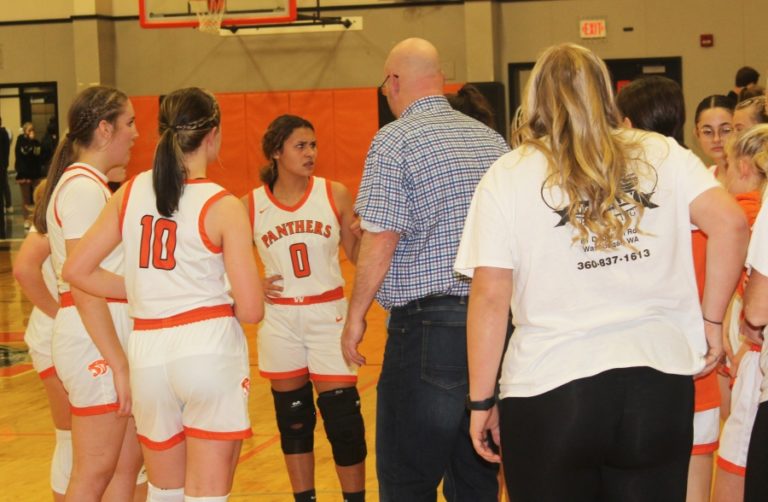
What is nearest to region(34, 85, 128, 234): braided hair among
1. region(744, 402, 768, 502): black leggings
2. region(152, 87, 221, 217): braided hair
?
region(152, 87, 221, 217): braided hair

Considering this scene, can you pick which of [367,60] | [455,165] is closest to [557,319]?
[455,165]

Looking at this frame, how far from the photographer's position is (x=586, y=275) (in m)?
2.37

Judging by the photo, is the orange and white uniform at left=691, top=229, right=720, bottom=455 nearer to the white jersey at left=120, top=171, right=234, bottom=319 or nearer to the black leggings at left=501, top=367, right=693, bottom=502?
the black leggings at left=501, top=367, right=693, bottom=502

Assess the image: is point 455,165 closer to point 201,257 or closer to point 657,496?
point 201,257

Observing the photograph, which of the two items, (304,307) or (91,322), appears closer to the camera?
(91,322)

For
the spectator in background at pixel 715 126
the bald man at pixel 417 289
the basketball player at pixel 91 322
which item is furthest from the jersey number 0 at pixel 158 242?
the spectator in background at pixel 715 126

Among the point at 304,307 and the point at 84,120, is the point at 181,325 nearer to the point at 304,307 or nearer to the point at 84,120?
the point at 84,120

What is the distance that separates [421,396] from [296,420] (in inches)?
50.6

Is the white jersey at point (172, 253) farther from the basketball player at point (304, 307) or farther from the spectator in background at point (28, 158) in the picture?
the spectator in background at point (28, 158)

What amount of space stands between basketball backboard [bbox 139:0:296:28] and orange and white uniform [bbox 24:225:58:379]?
37.2 ft

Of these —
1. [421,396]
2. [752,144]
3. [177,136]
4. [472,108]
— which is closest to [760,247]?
[752,144]

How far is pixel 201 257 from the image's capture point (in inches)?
117

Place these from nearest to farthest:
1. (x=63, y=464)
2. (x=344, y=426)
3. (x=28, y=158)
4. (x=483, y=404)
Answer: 1. (x=483, y=404)
2. (x=63, y=464)
3. (x=344, y=426)
4. (x=28, y=158)

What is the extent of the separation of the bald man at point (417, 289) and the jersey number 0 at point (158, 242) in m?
0.58
